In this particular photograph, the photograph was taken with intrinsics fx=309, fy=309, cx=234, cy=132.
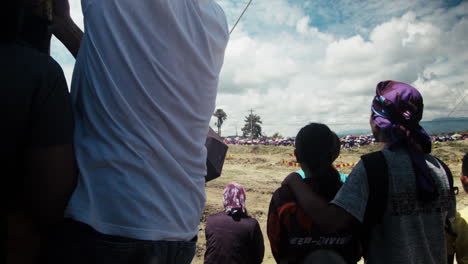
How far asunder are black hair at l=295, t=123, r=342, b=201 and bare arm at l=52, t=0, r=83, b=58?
151 centimetres

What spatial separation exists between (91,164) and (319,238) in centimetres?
156

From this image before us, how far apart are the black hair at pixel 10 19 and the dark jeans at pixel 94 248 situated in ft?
1.55

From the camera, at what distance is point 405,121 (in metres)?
1.72

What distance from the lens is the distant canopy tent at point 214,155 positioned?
1286 millimetres

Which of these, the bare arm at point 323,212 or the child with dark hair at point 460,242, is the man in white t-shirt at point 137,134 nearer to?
the bare arm at point 323,212

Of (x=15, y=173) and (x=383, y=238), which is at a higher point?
(x=15, y=173)

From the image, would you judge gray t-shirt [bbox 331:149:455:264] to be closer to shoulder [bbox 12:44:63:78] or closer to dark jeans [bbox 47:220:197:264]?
dark jeans [bbox 47:220:197:264]

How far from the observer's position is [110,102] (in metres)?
0.83

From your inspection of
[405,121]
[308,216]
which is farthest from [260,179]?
[405,121]

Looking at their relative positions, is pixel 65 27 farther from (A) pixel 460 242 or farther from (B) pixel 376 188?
(A) pixel 460 242

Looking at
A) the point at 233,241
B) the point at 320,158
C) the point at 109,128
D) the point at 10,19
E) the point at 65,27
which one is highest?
the point at 65,27

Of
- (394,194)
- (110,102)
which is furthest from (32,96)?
(394,194)

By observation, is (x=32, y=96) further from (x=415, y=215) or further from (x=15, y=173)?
(x=415, y=215)

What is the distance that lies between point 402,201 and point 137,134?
1401 millimetres
